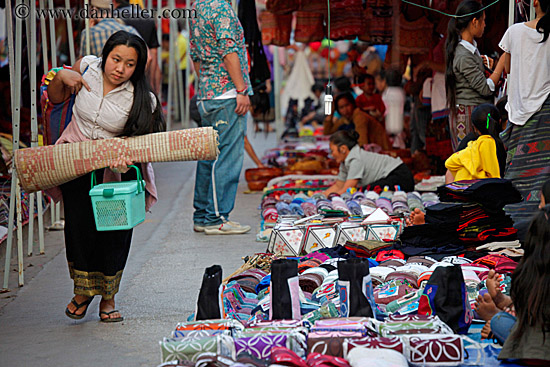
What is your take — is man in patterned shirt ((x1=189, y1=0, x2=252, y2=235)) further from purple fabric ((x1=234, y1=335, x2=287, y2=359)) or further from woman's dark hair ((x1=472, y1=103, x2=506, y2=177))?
purple fabric ((x1=234, y1=335, x2=287, y2=359))

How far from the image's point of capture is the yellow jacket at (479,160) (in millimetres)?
5020

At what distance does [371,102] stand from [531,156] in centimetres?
553

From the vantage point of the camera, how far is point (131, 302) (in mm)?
4262

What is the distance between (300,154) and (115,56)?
633 centimetres

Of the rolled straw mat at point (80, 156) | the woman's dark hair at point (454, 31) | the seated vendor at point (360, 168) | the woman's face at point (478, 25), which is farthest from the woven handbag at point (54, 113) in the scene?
the seated vendor at point (360, 168)

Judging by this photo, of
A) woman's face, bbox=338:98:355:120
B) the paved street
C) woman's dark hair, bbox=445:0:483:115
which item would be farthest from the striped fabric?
woman's face, bbox=338:98:355:120

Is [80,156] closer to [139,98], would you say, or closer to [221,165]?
[139,98]

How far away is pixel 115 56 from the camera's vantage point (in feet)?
12.3

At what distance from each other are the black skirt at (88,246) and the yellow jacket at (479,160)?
7.76ft

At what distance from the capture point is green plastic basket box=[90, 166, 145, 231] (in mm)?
3557

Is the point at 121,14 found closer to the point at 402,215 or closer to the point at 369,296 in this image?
the point at 402,215

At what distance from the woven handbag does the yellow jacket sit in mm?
2565

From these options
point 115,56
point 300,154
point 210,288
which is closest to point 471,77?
point 115,56

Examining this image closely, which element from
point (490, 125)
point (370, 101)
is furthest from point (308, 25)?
point (490, 125)
